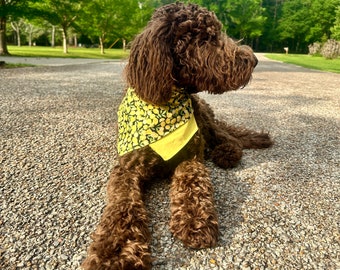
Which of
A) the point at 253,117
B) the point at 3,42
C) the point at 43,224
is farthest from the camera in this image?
the point at 3,42

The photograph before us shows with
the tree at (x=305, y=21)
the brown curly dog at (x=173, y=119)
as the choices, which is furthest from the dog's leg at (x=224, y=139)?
the tree at (x=305, y=21)

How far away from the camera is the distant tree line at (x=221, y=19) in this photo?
30734 mm

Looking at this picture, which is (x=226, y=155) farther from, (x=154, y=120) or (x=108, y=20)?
(x=108, y=20)

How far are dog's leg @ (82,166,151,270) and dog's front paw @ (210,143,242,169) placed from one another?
1437 millimetres

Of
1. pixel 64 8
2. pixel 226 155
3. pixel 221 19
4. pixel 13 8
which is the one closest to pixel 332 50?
pixel 221 19

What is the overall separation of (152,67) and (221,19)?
145 feet

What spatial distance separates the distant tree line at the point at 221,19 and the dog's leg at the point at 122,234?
2537 centimetres

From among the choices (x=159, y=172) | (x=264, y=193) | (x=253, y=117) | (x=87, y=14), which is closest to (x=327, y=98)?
(x=253, y=117)

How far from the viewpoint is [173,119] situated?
2.93 metres

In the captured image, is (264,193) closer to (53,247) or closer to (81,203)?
(81,203)

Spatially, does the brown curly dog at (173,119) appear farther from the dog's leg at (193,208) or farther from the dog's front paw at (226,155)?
the dog's front paw at (226,155)

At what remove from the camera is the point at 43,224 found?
2.51 meters

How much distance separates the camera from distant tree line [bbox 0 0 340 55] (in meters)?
30.7

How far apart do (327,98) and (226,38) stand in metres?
7.72
